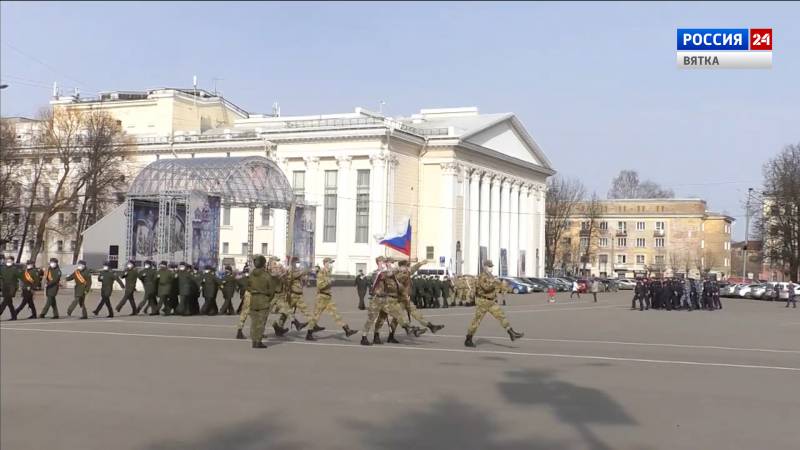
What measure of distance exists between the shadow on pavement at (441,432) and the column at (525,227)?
3456 inches

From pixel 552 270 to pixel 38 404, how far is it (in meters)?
102

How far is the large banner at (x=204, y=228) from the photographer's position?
46.7 metres

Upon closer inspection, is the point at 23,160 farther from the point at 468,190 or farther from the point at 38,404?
the point at 38,404

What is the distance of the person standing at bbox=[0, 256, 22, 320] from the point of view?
23219 millimetres

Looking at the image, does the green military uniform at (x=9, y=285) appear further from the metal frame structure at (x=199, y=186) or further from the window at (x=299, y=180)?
the window at (x=299, y=180)

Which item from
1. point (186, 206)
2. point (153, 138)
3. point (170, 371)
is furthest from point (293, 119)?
point (170, 371)

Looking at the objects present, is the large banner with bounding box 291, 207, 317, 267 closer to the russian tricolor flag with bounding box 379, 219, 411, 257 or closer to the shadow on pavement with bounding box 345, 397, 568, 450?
the russian tricolor flag with bounding box 379, 219, 411, 257

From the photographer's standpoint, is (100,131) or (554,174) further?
(554,174)

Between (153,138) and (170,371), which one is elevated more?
(153,138)

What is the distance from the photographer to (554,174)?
106 metres

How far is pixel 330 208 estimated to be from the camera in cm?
8169

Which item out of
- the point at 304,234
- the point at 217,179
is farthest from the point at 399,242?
the point at 217,179

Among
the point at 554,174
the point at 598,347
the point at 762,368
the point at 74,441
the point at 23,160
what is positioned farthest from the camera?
the point at 554,174

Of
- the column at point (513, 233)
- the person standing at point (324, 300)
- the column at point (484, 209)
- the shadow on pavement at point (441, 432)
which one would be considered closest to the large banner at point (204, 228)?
the person standing at point (324, 300)
